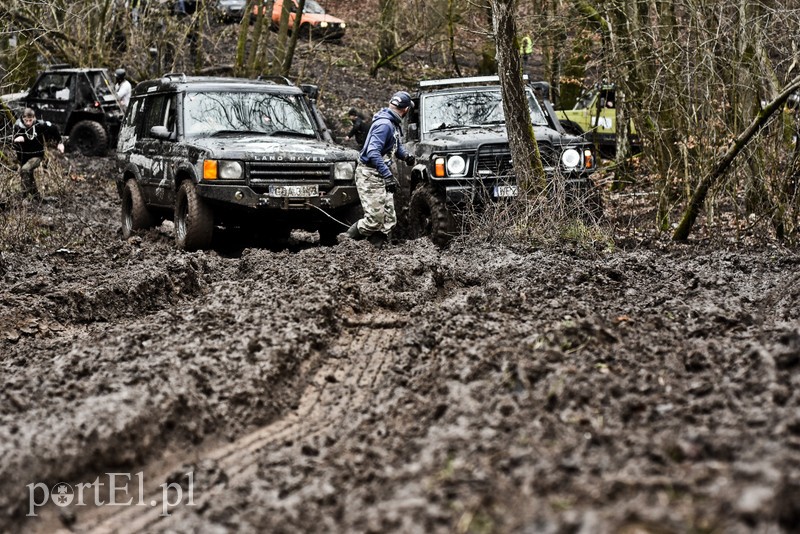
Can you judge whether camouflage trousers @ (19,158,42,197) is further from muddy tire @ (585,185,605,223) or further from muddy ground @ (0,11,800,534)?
muddy tire @ (585,185,605,223)

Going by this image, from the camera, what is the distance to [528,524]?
11.0ft

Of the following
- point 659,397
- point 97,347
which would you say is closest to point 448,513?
point 659,397

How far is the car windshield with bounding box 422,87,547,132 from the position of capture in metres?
12.5

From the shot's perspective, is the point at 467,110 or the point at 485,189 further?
the point at 467,110

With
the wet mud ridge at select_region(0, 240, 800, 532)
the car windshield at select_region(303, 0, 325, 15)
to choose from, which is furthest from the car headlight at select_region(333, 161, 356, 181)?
the car windshield at select_region(303, 0, 325, 15)

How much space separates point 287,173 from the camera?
11305 mm

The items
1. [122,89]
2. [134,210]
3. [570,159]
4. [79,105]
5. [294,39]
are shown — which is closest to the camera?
[570,159]

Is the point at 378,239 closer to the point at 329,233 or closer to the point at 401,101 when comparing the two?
the point at 329,233

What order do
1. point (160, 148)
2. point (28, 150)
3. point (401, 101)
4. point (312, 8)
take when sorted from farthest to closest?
point (312, 8)
point (28, 150)
point (160, 148)
point (401, 101)

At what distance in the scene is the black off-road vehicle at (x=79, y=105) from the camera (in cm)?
2195

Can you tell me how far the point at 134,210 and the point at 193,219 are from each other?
2.02 metres

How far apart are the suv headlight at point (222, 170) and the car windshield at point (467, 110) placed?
8.00 ft

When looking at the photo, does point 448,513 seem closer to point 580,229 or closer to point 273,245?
point 580,229

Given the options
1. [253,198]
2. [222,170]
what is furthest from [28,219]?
[253,198]
